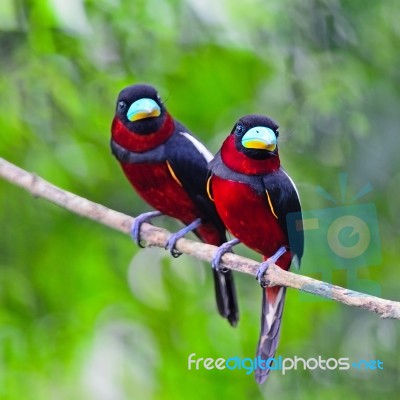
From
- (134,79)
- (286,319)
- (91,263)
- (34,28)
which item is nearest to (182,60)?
(134,79)

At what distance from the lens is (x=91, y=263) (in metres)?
2.65

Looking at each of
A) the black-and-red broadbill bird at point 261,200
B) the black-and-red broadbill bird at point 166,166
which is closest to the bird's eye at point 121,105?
the black-and-red broadbill bird at point 166,166

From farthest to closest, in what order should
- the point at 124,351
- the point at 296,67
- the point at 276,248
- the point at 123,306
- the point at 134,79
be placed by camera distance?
the point at 296,67, the point at 124,351, the point at 123,306, the point at 134,79, the point at 276,248

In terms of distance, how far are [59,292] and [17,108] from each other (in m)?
0.61

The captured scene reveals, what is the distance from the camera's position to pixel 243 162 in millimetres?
1349

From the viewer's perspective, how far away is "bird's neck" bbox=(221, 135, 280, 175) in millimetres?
1336

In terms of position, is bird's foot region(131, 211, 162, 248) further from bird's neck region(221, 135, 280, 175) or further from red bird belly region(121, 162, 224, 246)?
bird's neck region(221, 135, 280, 175)

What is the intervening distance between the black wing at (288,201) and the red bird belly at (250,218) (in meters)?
0.04

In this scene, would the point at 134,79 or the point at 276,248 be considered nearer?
the point at 276,248

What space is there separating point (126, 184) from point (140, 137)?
1.26m

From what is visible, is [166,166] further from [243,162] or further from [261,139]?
[261,139]

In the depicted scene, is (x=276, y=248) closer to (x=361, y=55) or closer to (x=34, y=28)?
(x=34, y=28)

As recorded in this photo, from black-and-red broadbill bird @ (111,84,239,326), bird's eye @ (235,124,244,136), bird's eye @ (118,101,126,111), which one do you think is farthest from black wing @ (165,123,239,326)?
bird's eye @ (235,124,244,136)

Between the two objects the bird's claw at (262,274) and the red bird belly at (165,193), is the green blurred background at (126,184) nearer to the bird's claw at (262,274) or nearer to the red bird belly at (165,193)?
the red bird belly at (165,193)
